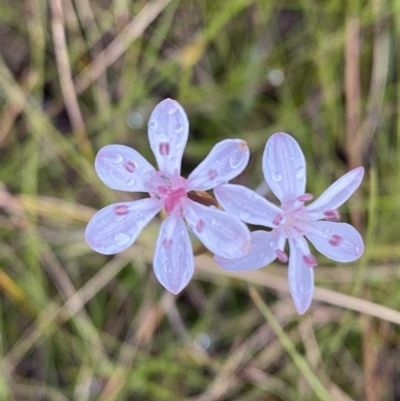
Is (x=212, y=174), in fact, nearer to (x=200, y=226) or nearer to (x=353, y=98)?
(x=200, y=226)

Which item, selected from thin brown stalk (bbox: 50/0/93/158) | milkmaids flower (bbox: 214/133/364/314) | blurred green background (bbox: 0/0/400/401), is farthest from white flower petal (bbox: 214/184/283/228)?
thin brown stalk (bbox: 50/0/93/158)

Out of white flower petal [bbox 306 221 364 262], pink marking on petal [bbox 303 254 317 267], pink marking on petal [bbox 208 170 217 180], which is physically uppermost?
pink marking on petal [bbox 208 170 217 180]

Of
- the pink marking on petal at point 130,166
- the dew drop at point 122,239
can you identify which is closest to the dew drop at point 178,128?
the pink marking on petal at point 130,166

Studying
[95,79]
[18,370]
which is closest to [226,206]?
[95,79]

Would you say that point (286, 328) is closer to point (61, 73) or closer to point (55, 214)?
point (55, 214)

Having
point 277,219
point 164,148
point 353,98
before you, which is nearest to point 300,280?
point 277,219

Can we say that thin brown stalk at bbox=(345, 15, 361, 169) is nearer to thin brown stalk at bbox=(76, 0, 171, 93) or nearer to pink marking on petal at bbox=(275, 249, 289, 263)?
thin brown stalk at bbox=(76, 0, 171, 93)
